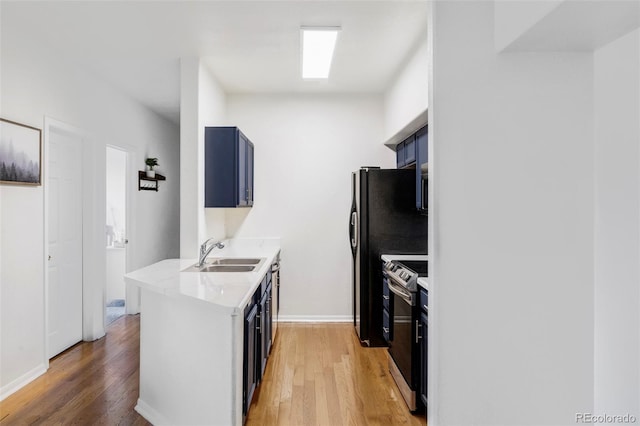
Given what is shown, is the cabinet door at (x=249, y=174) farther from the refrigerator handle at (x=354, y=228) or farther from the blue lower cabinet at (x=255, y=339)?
the blue lower cabinet at (x=255, y=339)

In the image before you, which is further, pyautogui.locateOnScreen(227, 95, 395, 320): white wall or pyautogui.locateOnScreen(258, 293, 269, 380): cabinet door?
pyautogui.locateOnScreen(227, 95, 395, 320): white wall

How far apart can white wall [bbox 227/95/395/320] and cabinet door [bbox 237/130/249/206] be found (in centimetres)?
60

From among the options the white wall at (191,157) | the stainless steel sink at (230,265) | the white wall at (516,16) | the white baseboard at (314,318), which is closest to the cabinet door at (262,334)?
the stainless steel sink at (230,265)

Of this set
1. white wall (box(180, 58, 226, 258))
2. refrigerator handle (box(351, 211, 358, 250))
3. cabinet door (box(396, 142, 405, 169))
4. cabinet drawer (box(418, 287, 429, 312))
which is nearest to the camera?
cabinet drawer (box(418, 287, 429, 312))

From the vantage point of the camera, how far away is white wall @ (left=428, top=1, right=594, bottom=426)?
1.10m

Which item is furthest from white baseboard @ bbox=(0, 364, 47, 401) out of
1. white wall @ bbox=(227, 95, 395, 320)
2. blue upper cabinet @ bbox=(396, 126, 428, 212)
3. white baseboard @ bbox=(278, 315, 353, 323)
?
blue upper cabinet @ bbox=(396, 126, 428, 212)

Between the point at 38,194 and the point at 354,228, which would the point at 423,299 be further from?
the point at 38,194

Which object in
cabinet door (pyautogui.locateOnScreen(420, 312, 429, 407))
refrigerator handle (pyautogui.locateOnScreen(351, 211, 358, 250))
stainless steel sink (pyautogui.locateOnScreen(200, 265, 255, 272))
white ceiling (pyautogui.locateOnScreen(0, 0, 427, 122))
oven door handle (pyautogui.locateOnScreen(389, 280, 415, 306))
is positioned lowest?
cabinet door (pyautogui.locateOnScreen(420, 312, 429, 407))

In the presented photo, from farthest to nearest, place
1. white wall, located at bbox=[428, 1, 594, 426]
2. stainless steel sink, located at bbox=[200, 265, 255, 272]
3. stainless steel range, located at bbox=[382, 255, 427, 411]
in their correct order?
stainless steel sink, located at bbox=[200, 265, 255, 272]
stainless steel range, located at bbox=[382, 255, 427, 411]
white wall, located at bbox=[428, 1, 594, 426]

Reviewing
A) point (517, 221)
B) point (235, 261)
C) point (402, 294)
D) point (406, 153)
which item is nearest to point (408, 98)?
point (406, 153)

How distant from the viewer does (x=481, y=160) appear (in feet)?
3.63

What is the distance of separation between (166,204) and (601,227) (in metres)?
5.47

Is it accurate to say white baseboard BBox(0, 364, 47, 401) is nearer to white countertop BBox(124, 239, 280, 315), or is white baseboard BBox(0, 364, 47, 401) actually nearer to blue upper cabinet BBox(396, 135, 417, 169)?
white countertop BBox(124, 239, 280, 315)

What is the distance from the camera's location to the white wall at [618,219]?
1131 millimetres
